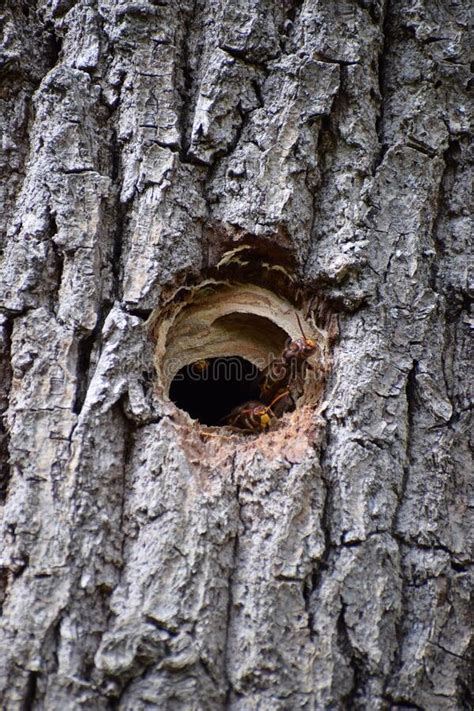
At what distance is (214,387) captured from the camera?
13.1 ft

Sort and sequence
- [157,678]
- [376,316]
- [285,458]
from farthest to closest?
1. [376,316]
2. [285,458]
3. [157,678]

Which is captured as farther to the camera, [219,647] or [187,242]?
[187,242]

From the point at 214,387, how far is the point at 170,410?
5.48ft

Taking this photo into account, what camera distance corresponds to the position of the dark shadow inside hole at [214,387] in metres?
3.42

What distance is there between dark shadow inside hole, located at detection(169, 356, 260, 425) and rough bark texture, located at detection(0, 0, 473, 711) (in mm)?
905

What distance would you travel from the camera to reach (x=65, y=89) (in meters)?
2.50

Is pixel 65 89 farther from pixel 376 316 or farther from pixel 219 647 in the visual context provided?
pixel 219 647

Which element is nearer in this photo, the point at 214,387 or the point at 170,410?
the point at 170,410

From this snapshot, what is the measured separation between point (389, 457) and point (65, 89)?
1.82 metres

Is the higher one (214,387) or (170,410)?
(214,387)

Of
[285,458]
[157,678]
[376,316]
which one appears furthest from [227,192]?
[157,678]

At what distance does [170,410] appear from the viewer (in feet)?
7.63

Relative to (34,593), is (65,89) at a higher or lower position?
higher

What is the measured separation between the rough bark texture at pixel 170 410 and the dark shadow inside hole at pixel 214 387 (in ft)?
2.97
